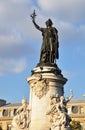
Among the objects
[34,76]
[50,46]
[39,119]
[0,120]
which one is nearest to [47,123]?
[39,119]

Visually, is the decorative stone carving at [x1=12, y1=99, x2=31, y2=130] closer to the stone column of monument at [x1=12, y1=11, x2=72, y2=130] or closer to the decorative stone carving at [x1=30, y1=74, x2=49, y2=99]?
the stone column of monument at [x1=12, y1=11, x2=72, y2=130]

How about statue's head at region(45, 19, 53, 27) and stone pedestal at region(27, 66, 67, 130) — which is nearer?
stone pedestal at region(27, 66, 67, 130)

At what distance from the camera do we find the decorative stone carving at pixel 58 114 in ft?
79.6

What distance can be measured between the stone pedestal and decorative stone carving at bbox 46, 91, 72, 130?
246 mm

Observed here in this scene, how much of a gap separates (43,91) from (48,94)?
33cm

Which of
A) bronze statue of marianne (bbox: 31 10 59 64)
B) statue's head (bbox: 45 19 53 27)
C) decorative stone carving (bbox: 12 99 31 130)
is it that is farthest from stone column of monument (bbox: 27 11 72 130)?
statue's head (bbox: 45 19 53 27)

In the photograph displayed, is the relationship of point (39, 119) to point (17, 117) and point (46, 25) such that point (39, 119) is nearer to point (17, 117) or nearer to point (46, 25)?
point (17, 117)

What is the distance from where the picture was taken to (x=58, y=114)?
24.5 m

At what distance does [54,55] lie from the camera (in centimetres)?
2656

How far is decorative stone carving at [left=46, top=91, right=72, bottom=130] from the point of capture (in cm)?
2425

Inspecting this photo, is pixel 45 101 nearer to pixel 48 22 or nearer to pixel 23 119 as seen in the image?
pixel 23 119

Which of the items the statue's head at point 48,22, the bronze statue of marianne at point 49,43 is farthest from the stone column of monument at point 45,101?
the statue's head at point 48,22

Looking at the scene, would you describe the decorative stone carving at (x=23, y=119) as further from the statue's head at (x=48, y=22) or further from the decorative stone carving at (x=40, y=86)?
the statue's head at (x=48, y=22)

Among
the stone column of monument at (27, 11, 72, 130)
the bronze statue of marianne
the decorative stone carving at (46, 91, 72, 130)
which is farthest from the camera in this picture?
the bronze statue of marianne
